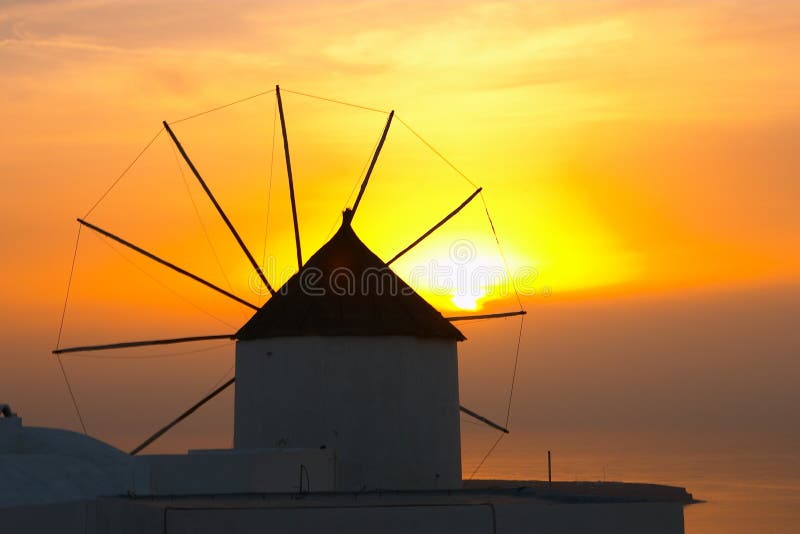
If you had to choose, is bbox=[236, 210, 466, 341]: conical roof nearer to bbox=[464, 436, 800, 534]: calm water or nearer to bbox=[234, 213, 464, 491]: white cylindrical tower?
bbox=[234, 213, 464, 491]: white cylindrical tower

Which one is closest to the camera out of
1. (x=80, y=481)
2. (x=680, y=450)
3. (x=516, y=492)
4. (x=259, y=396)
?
(x=516, y=492)

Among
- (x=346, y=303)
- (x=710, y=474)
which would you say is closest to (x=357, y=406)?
(x=346, y=303)

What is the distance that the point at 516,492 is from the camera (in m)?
20.4

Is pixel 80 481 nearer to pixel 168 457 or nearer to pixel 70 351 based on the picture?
pixel 168 457

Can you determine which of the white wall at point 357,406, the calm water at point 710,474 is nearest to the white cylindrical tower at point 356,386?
the white wall at point 357,406

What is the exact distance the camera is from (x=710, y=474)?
403 ft

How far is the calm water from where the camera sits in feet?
251

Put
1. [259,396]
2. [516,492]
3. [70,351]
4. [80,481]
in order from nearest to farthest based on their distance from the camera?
[516,492] < [80,481] < [259,396] < [70,351]

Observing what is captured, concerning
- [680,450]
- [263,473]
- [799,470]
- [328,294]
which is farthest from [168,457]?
[680,450]

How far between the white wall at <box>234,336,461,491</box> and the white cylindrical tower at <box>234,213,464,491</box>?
0.7 inches

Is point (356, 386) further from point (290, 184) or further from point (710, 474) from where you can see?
point (710, 474)

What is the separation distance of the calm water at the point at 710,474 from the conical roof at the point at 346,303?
144 ft

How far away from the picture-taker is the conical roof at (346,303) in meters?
26.4

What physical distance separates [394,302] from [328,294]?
130 centimetres
